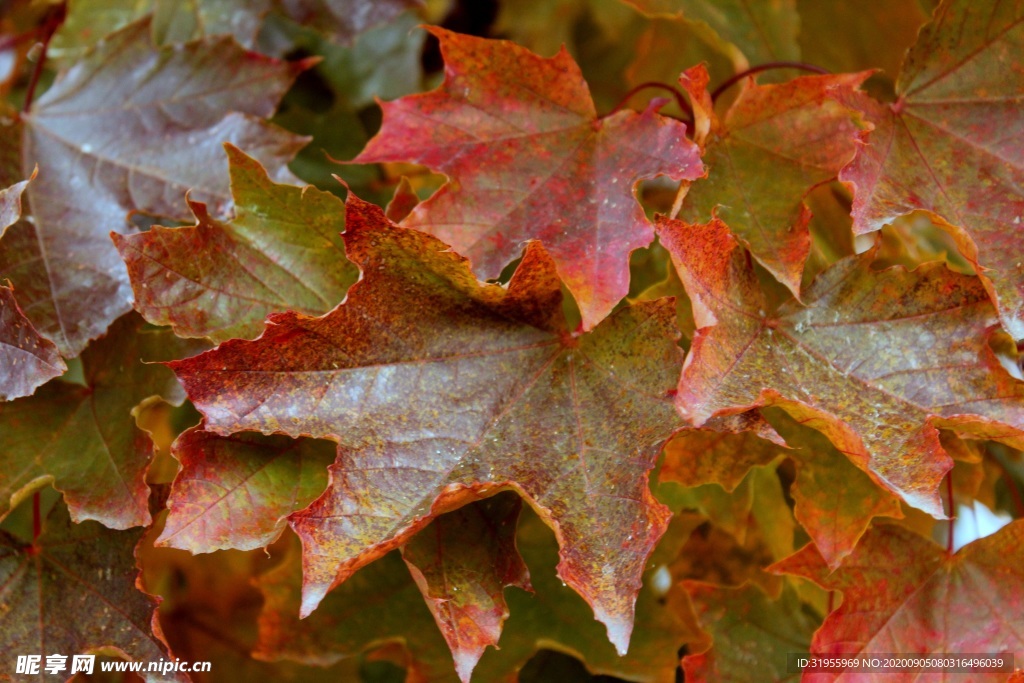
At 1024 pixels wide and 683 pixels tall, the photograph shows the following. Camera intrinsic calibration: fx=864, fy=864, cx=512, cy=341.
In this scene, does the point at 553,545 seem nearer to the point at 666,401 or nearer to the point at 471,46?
the point at 666,401

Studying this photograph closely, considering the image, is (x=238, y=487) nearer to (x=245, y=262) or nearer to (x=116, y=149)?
(x=245, y=262)

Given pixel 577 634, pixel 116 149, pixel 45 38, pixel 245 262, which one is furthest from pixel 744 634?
pixel 45 38

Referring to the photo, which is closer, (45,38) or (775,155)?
(775,155)

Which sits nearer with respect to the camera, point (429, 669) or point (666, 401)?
point (666, 401)

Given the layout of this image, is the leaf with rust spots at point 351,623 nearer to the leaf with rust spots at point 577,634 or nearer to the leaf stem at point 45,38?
the leaf with rust spots at point 577,634

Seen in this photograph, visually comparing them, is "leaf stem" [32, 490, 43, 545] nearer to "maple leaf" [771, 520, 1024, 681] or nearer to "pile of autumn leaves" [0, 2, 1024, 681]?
"pile of autumn leaves" [0, 2, 1024, 681]

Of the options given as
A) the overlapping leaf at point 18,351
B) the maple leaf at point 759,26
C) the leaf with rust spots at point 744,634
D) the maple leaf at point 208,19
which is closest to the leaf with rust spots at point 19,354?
the overlapping leaf at point 18,351

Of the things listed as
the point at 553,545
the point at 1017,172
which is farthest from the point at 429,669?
the point at 1017,172
